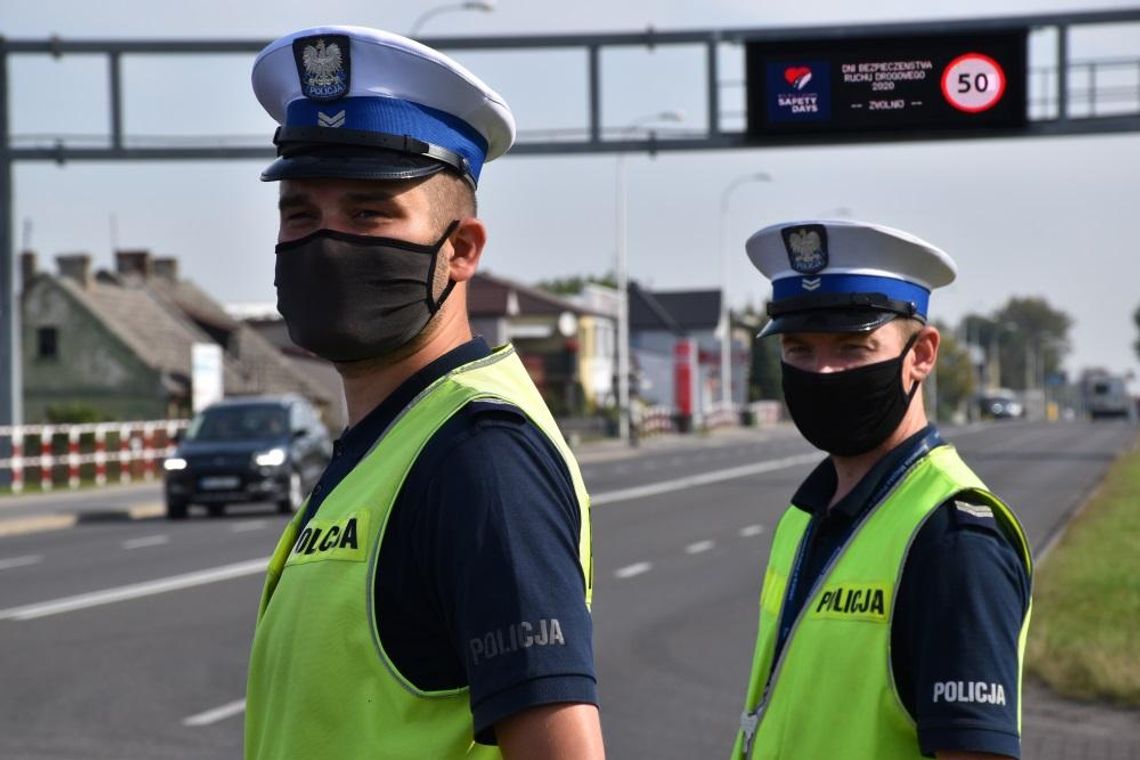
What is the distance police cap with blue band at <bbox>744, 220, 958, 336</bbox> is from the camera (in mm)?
4000

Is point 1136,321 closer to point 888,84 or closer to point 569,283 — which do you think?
point 569,283

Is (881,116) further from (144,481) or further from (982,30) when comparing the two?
(144,481)

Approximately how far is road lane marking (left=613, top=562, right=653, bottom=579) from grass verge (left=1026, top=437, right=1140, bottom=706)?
387 cm

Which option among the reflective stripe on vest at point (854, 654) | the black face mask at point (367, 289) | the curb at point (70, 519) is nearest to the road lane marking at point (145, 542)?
the curb at point (70, 519)

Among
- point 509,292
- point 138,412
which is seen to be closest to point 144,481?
point 138,412

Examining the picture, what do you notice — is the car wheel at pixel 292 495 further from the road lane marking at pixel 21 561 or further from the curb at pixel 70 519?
the road lane marking at pixel 21 561

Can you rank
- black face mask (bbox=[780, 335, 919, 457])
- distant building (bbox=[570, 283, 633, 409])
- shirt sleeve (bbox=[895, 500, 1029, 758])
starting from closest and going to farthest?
shirt sleeve (bbox=[895, 500, 1029, 758]) → black face mask (bbox=[780, 335, 919, 457]) → distant building (bbox=[570, 283, 633, 409])

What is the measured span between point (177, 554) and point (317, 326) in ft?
60.6

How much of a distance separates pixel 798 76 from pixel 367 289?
20516 millimetres

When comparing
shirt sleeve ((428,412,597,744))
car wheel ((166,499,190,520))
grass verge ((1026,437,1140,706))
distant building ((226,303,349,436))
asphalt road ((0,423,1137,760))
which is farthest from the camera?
distant building ((226,303,349,436))

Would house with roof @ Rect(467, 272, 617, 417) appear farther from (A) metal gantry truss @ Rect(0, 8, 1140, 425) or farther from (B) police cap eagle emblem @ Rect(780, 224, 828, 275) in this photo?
(B) police cap eagle emblem @ Rect(780, 224, 828, 275)

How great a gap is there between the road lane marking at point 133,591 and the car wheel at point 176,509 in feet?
26.2

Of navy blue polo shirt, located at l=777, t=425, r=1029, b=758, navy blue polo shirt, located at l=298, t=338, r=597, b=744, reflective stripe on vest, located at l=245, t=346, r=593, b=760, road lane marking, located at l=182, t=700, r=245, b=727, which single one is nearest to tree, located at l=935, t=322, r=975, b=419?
road lane marking, located at l=182, t=700, r=245, b=727

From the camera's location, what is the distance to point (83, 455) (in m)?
36.6
